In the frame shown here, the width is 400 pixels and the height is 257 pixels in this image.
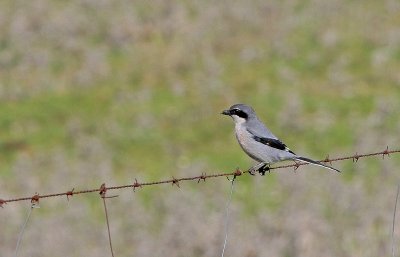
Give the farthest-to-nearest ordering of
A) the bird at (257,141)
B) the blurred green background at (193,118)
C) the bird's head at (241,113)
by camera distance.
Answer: the blurred green background at (193,118), the bird's head at (241,113), the bird at (257,141)

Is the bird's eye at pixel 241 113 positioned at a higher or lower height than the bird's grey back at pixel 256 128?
higher

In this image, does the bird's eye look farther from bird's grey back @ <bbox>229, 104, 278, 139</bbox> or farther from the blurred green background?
the blurred green background

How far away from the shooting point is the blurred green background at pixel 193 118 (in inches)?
615

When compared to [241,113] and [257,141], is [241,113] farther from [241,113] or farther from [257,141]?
[257,141]

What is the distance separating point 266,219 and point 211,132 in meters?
5.48

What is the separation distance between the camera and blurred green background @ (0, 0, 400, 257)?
15617 mm

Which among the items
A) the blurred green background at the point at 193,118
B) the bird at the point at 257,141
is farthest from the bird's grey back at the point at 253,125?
the blurred green background at the point at 193,118

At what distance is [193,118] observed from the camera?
22.0m

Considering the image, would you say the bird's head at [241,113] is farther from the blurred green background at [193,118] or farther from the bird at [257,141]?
the blurred green background at [193,118]

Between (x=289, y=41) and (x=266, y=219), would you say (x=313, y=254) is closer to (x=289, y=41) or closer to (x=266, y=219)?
(x=266, y=219)

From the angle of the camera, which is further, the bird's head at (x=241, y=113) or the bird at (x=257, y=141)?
the bird's head at (x=241, y=113)

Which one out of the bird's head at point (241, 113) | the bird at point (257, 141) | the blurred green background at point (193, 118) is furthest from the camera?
the blurred green background at point (193, 118)

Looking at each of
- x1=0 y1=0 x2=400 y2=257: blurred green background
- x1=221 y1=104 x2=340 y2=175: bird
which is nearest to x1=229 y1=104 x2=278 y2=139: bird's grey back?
x1=221 y1=104 x2=340 y2=175: bird

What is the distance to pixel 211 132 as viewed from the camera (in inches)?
835
